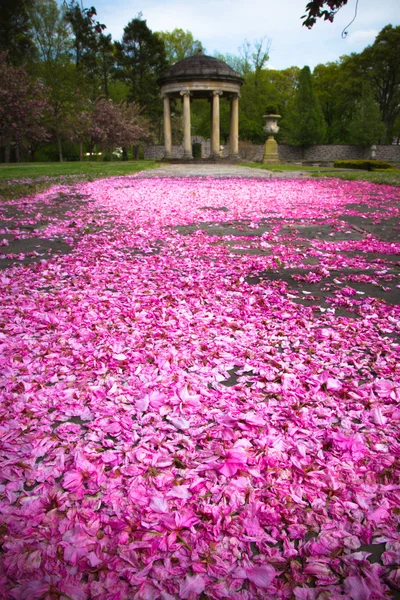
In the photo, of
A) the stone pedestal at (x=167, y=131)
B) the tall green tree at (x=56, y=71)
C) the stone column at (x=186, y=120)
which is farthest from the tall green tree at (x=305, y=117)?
the tall green tree at (x=56, y=71)

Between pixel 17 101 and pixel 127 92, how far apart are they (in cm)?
2456

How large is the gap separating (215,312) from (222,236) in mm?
2846

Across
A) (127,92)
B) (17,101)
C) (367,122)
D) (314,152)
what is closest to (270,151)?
(17,101)

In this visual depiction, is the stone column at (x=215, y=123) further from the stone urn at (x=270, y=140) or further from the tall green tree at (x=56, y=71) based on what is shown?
the tall green tree at (x=56, y=71)

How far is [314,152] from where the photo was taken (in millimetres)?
42969

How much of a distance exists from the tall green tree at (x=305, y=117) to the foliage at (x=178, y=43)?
1951cm

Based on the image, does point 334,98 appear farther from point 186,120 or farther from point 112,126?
point 112,126

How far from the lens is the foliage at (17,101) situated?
21641mm

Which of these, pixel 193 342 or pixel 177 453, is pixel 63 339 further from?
pixel 177 453

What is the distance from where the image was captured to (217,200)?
948 cm

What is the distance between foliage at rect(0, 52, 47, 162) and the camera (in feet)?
71.0

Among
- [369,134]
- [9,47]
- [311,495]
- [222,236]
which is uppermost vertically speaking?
[9,47]

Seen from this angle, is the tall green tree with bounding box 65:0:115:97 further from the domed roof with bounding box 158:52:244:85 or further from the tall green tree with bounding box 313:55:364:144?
the tall green tree with bounding box 313:55:364:144

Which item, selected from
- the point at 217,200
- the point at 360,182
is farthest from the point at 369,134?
the point at 217,200
